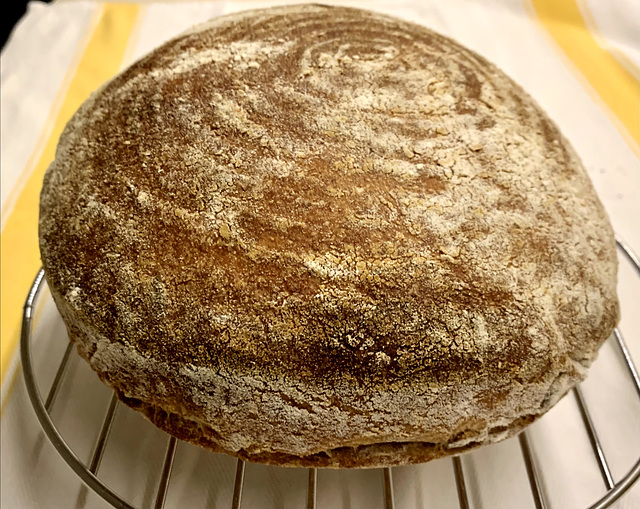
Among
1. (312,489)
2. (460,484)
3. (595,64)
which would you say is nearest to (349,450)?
(312,489)

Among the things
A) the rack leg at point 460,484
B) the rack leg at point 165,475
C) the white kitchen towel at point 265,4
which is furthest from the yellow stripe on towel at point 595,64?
the rack leg at point 165,475

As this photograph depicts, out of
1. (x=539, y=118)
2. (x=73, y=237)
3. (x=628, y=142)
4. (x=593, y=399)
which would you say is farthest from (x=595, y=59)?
(x=73, y=237)

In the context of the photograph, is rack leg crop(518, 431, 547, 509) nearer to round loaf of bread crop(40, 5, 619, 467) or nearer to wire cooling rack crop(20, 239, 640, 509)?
wire cooling rack crop(20, 239, 640, 509)

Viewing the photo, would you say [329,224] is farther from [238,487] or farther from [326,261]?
[238,487]

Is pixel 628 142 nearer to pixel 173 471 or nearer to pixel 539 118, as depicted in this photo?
pixel 539 118

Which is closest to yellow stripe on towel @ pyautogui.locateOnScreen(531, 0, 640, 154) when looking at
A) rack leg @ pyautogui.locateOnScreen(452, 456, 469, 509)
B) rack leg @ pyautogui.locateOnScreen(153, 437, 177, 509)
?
rack leg @ pyautogui.locateOnScreen(452, 456, 469, 509)

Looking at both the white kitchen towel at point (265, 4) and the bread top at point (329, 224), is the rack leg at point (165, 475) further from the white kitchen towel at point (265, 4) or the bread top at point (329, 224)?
the bread top at point (329, 224)
